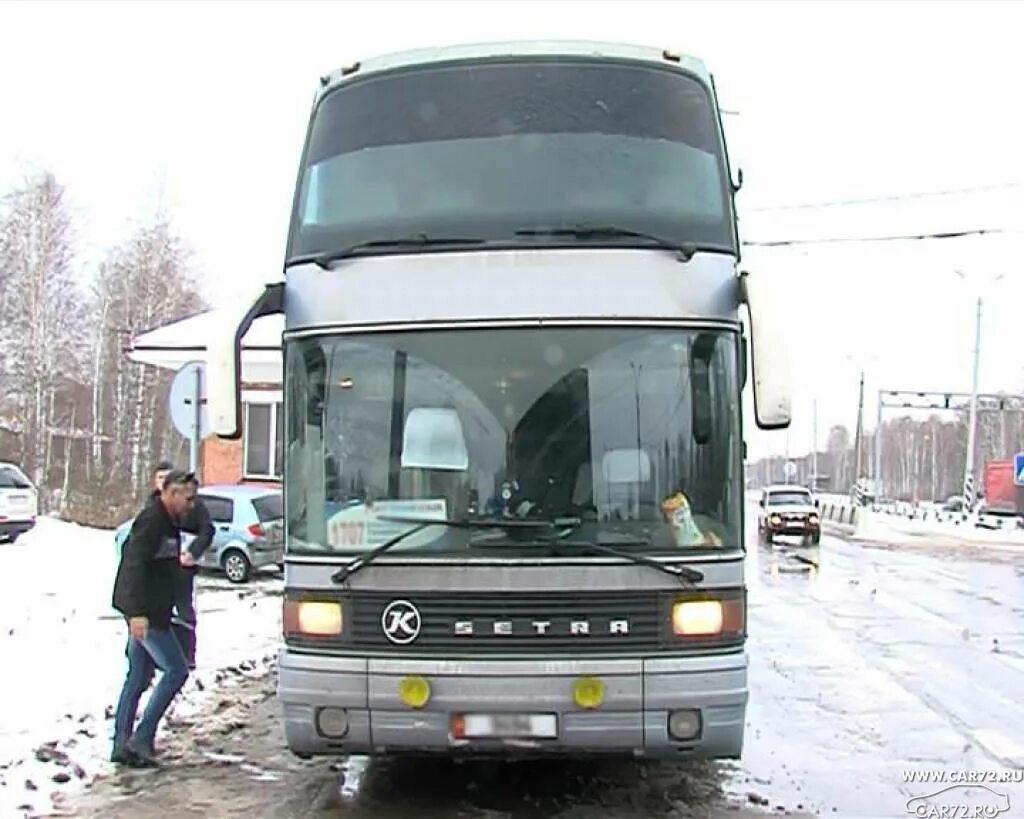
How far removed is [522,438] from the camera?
20.4ft

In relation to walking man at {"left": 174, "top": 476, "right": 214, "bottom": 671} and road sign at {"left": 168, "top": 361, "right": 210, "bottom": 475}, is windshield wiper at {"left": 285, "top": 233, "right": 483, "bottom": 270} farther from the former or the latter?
road sign at {"left": 168, "top": 361, "right": 210, "bottom": 475}

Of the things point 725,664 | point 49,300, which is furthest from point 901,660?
point 49,300

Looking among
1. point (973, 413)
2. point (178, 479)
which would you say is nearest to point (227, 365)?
point (178, 479)

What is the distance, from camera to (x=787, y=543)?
37531 millimetres

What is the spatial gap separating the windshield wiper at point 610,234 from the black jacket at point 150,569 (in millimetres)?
3054

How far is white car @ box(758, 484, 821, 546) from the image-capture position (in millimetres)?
37312

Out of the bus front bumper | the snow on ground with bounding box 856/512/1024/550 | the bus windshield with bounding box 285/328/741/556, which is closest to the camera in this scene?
the bus front bumper

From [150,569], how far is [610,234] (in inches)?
139

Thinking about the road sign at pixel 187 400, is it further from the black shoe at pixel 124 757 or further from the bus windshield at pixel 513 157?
the bus windshield at pixel 513 157

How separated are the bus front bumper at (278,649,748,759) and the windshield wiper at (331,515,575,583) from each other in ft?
1.43

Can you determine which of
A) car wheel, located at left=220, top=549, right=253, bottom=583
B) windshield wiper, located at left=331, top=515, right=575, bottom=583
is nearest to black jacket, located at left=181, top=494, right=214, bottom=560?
windshield wiper, located at left=331, top=515, right=575, bottom=583

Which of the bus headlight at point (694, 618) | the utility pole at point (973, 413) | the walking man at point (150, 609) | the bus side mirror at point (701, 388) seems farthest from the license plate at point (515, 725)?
the utility pole at point (973, 413)

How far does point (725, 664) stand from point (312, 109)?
3.83m

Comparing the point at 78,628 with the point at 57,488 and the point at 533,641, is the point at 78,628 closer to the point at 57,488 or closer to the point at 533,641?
the point at 533,641
